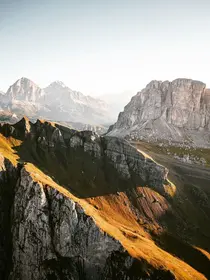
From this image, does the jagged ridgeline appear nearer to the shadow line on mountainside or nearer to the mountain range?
the mountain range

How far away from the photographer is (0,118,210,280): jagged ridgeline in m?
99.3

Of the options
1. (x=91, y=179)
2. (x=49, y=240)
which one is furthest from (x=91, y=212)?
(x=91, y=179)

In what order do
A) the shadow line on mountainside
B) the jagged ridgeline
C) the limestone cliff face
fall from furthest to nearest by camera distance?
the shadow line on mountainside < the jagged ridgeline < the limestone cliff face

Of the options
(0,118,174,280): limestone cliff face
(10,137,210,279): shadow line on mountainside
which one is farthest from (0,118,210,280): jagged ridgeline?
(10,137,210,279): shadow line on mountainside

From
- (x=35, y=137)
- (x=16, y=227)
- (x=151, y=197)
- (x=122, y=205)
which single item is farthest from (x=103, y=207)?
(x=35, y=137)

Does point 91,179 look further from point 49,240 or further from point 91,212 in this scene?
point 49,240

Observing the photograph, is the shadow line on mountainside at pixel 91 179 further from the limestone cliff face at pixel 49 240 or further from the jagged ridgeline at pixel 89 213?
the limestone cliff face at pixel 49 240

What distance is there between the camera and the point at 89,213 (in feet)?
359

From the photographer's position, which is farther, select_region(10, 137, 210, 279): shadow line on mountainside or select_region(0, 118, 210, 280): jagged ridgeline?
select_region(10, 137, 210, 279): shadow line on mountainside

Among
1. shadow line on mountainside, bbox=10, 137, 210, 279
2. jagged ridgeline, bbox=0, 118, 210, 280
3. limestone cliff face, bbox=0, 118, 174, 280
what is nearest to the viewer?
limestone cliff face, bbox=0, 118, 174, 280

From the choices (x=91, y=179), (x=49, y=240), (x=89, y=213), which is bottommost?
(x=49, y=240)

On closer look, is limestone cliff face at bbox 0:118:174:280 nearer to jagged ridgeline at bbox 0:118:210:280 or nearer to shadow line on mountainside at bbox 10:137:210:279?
jagged ridgeline at bbox 0:118:210:280

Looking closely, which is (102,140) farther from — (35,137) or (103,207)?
(103,207)

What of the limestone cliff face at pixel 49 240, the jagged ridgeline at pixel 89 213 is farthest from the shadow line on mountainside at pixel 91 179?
the limestone cliff face at pixel 49 240
